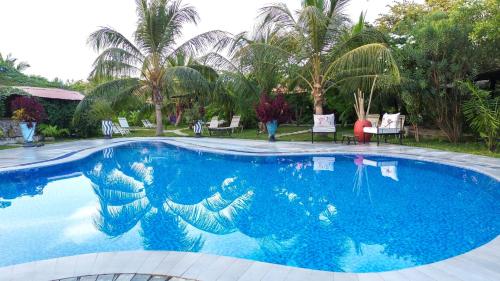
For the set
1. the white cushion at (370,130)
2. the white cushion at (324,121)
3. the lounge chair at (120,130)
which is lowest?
the lounge chair at (120,130)

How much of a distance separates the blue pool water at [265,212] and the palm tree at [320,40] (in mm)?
4281

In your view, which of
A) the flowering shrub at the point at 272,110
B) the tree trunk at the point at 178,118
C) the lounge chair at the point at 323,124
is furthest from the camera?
the tree trunk at the point at 178,118

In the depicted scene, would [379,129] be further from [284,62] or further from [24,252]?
[24,252]

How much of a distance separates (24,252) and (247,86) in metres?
12.2

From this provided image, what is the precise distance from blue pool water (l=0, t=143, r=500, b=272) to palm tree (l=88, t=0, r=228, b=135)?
262 inches

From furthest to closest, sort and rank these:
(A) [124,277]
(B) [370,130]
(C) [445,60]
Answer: (B) [370,130], (C) [445,60], (A) [124,277]

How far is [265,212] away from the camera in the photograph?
524 cm

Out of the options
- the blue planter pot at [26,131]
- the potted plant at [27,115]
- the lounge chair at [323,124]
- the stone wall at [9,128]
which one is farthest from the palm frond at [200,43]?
the stone wall at [9,128]

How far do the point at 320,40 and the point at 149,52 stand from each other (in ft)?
25.5

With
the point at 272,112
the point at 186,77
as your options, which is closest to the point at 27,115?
the point at 186,77

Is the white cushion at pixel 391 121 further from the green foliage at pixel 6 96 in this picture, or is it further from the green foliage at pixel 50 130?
the green foliage at pixel 6 96

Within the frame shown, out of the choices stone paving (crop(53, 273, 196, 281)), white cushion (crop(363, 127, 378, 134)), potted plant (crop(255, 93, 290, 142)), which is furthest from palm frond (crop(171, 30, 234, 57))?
stone paving (crop(53, 273, 196, 281))

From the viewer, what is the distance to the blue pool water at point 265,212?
381 cm

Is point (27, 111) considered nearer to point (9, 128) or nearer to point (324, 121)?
point (9, 128)
